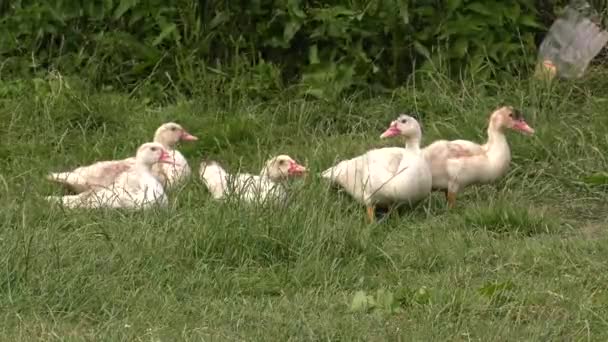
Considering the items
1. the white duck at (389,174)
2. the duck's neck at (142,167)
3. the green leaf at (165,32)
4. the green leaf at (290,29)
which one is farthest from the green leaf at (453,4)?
the duck's neck at (142,167)

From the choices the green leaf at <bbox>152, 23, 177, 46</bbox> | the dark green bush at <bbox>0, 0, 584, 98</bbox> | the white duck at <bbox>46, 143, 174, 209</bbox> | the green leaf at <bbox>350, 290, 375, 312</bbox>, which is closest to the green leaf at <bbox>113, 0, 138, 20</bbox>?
the dark green bush at <bbox>0, 0, 584, 98</bbox>

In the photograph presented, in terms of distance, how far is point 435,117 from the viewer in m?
9.94

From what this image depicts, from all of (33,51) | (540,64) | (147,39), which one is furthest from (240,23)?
(540,64)

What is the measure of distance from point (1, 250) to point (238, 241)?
3.68 ft

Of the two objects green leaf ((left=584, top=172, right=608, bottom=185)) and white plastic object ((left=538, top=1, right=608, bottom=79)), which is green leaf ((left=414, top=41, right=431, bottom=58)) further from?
green leaf ((left=584, top=172, right=608, bottom=185))

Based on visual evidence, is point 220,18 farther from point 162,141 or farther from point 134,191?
point 134,191

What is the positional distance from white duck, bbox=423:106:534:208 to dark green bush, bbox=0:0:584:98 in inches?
62.1

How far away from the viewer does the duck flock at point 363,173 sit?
26.7ft

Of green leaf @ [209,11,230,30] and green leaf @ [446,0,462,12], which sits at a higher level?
green leaf @ [446,0,462,12]

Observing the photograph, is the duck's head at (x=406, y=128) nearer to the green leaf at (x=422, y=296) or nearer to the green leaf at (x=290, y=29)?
the green leaf at (x=422, y=296)

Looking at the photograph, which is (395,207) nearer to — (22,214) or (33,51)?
(22,214)

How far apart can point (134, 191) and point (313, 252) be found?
1648mm

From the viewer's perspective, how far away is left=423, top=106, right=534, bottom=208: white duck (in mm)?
8609

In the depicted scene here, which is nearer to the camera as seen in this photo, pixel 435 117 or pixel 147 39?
pixel 435 117
